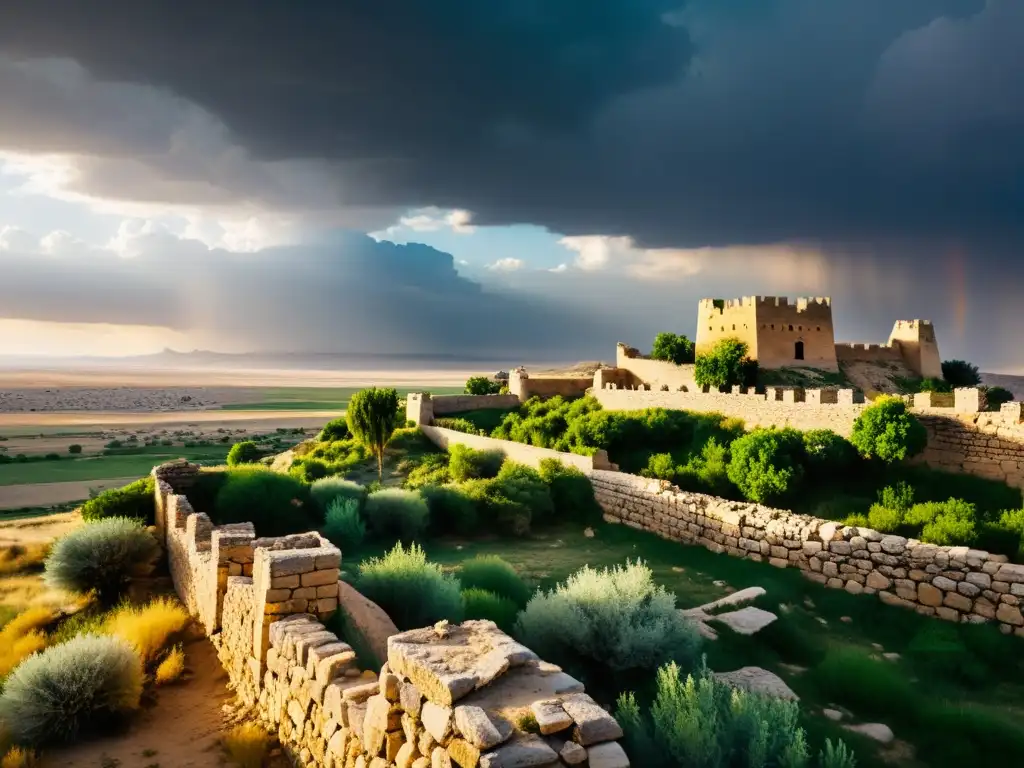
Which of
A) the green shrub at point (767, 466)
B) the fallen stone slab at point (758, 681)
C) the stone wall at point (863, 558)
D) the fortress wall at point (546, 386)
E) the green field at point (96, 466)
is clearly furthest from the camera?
the fortress wall at point (546, 386)

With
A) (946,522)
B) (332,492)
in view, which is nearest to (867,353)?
(946,522)

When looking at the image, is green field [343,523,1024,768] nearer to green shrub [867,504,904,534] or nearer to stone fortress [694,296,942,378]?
green shrub [867,504,904,534]

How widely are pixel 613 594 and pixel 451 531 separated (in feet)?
33.3

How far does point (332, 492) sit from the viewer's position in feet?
53.4

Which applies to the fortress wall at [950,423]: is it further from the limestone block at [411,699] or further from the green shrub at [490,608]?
the limestone block at [411,699]

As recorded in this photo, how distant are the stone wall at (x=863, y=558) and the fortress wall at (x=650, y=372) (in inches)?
923

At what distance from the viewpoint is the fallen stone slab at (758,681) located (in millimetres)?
7133

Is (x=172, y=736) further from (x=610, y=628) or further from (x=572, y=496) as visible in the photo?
(x=572, y=496)

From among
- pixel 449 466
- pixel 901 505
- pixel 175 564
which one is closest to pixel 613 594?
pixel 175 564

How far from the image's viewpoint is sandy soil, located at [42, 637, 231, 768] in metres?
6.34

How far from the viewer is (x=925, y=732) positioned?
22.6 ft

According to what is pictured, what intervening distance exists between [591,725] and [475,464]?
76.0 feet

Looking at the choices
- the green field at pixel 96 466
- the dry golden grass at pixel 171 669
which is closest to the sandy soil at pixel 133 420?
the green field at pixel 96 466

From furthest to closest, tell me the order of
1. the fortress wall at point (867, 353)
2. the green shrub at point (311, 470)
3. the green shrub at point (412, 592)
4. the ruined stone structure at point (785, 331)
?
the fortress wall at point (867, 353), the ruined stone structure at point (785, 331), the green shrub at point (311, 470), the green shrub at point (412, 592)
